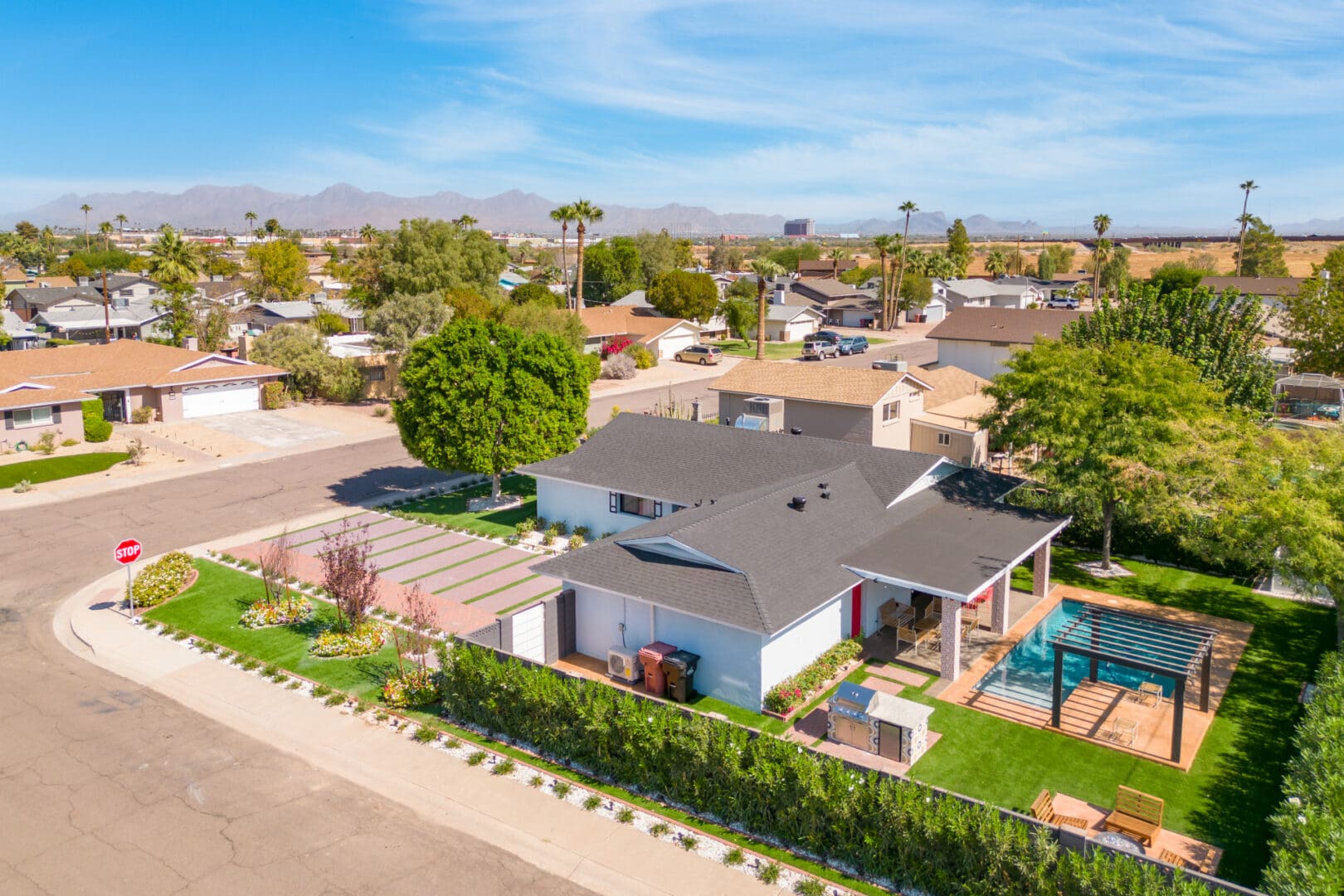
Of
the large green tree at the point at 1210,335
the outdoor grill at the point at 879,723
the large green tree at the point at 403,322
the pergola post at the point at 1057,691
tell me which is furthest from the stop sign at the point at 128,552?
the large green tree at the point at 403,322

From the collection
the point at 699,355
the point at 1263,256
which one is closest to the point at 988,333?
the point at 699,355

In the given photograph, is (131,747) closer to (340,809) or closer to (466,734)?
(340,809)

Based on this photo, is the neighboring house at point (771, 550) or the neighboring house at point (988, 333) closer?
the neighboring house at point (771, 550)

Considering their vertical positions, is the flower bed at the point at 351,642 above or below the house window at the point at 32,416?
below

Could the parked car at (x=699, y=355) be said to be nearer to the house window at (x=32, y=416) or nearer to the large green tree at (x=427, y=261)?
the large green tree at (x=427, y=261)

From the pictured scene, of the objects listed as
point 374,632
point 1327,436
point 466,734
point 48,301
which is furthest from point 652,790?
point 48,301

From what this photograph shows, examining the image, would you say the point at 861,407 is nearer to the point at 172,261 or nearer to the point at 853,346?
the point at 853,346
